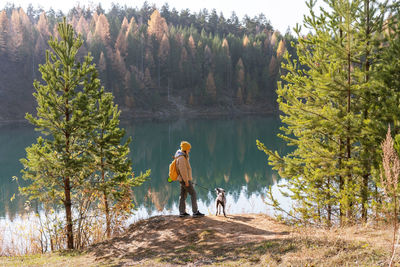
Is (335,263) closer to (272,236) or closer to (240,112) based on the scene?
(272,236)

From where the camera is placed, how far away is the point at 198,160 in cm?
3825

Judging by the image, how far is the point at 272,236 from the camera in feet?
25.3

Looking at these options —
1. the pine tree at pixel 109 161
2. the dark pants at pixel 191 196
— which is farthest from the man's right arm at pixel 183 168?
the pine tree at pixel 109 161

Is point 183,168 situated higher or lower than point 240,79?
lower

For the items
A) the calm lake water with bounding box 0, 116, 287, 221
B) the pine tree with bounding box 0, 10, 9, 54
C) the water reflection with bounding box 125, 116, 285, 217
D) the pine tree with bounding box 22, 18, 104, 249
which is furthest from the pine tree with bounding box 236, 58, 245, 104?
the pine tree with bounding box 22, 18, 104, 249

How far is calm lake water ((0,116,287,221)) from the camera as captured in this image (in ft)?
70.4

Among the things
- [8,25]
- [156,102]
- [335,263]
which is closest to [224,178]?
[335,263]

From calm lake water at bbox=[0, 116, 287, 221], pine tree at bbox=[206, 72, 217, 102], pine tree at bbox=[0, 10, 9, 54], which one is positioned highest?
pine tree at bbox=[0, 10, 9, 54]

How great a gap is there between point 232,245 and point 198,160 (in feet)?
101

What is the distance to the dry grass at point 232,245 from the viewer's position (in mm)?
5742

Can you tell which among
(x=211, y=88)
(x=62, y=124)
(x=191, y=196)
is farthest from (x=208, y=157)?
(x=211, y=88)

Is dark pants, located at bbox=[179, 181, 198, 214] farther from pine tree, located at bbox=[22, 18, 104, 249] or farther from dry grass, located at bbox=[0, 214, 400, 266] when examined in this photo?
pine tree, located at bbox=[22, 18, 104, 249]

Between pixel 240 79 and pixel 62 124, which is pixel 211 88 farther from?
pixel 62 124

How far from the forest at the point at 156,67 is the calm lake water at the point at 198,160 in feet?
31.9
